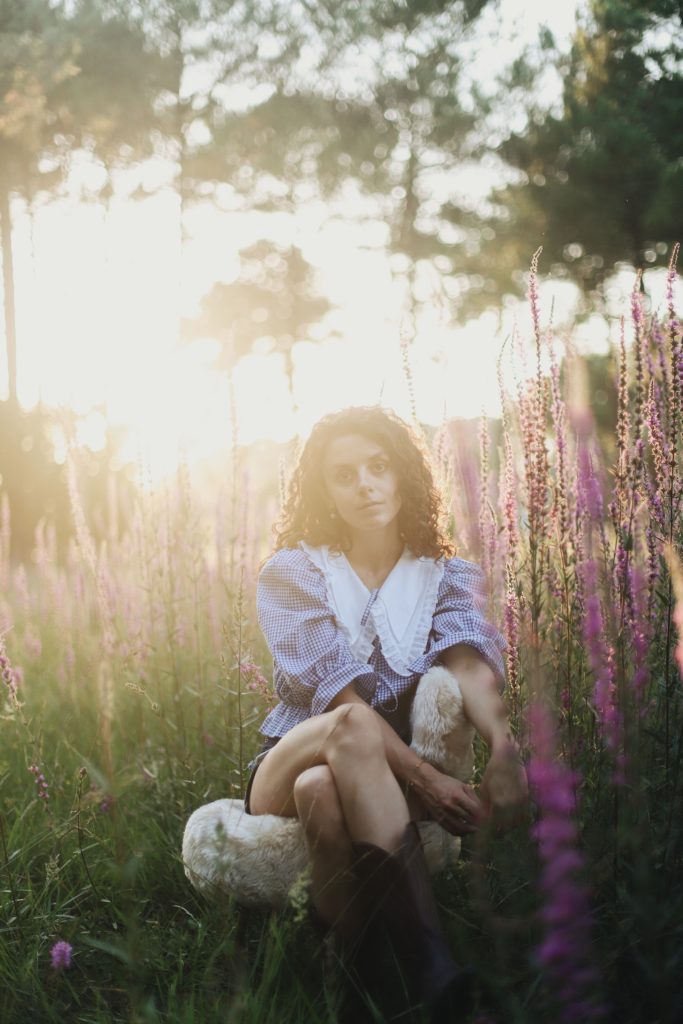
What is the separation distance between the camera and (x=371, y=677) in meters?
2.06

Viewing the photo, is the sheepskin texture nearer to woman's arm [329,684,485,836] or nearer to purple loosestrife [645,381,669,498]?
woman's arm [329,684,485,836]

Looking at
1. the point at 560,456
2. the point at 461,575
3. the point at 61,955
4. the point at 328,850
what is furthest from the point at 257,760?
the point at 560,456

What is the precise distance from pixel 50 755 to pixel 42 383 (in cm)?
178

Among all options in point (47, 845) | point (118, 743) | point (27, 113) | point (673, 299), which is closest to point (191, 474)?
point (118, 743)

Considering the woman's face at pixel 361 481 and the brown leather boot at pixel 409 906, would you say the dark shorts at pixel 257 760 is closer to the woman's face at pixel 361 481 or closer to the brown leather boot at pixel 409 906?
the brown leather boot at pixel 409 906

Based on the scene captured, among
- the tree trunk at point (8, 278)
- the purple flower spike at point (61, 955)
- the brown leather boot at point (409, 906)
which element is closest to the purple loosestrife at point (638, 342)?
the brown leather boot at point (409, 906)

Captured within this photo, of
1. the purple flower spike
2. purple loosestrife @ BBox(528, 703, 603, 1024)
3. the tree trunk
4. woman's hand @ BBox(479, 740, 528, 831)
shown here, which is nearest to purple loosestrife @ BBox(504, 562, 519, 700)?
woman's hand @ BBox(479, 740, 528, 831)

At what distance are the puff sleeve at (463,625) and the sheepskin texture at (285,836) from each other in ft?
0.48

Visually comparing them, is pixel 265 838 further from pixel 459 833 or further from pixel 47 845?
pixel 47 845

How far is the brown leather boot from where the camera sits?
1.43 m

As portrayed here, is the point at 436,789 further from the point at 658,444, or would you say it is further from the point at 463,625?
the point at 658,444

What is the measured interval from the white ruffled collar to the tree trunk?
1003 cm

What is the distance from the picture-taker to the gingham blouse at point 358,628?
1991 mm

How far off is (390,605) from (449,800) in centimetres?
55
